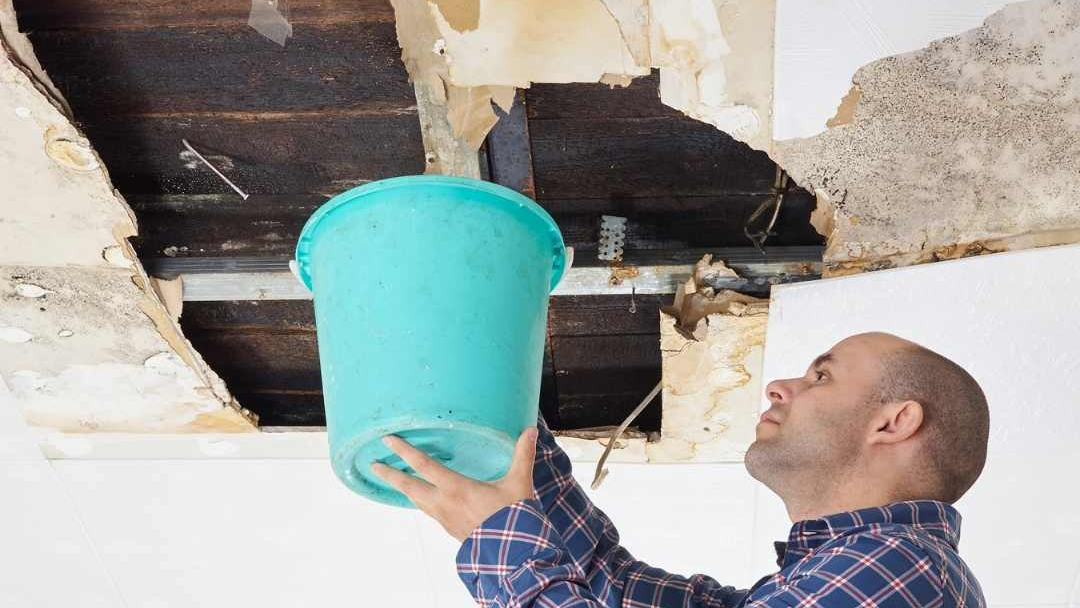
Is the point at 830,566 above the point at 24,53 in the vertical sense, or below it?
below

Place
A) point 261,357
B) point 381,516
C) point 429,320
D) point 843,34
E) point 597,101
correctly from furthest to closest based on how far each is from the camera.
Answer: point 381,516 < point 261,357 < point 597,101 < point 843,34 < point 429,320

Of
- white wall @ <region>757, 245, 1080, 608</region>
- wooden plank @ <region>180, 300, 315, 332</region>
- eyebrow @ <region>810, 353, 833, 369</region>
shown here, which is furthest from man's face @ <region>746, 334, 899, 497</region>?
wooden plank @ <region>180, 300, 315, 332</region>

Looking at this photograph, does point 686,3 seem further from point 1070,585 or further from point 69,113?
point 1070,585

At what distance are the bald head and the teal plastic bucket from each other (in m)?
0.45

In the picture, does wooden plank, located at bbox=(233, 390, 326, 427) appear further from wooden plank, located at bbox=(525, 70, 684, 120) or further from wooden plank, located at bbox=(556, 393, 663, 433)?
wooden plank, located at bbox=(525, 70, 684, 120)

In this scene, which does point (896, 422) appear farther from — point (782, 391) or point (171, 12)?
point (171, 12)

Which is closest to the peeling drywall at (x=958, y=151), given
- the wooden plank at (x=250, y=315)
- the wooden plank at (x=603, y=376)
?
the wooden plank at (x=603, y=376)

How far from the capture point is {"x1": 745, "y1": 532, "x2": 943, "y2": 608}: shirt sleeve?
97 cm

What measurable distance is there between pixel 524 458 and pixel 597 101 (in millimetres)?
506

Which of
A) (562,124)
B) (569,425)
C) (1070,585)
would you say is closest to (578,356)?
(569,425)

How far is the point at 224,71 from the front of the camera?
4.28ft

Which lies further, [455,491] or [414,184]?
[414,184]

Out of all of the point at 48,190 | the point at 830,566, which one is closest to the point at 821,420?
the point at 830,566

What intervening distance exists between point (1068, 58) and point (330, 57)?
91cm
